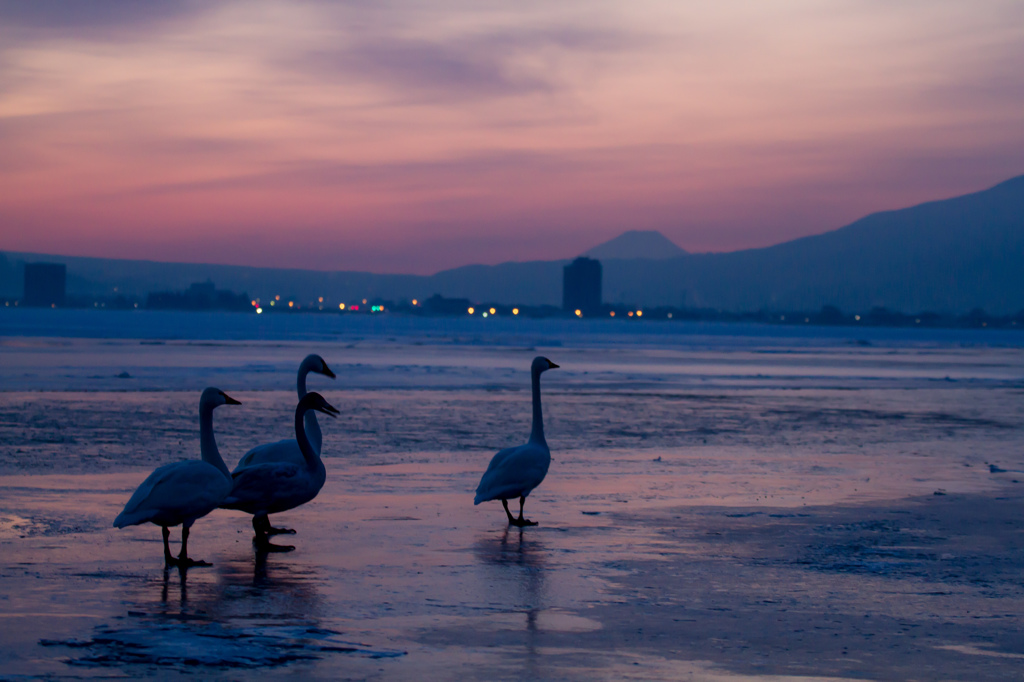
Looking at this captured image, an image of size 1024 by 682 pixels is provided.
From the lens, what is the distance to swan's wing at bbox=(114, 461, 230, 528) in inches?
281

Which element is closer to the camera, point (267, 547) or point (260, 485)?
point (267, 547)

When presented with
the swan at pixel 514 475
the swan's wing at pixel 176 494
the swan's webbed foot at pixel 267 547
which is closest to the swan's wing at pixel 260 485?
the swan's webbed foot at pixel 267 547

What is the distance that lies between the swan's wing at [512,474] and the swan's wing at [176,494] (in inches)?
91.9

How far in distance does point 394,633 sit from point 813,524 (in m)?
4.77

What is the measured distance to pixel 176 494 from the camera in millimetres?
7207

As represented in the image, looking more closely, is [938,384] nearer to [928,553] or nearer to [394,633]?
[928,553]

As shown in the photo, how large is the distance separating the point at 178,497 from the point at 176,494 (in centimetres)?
2

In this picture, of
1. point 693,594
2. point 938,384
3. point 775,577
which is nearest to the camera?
point 693,594

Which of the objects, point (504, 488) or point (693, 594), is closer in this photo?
point (693, 594)

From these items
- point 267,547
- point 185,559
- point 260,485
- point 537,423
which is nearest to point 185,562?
point 185,559

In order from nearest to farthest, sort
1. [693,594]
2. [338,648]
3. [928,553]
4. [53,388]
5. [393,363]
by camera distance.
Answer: [338,648] → [693,594] → [928,553] → [53,388] → [393,363]

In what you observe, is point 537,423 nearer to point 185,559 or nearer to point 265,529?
point 265,529

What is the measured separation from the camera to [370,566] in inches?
295

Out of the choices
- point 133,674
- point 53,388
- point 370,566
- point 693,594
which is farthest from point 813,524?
point 53,388
